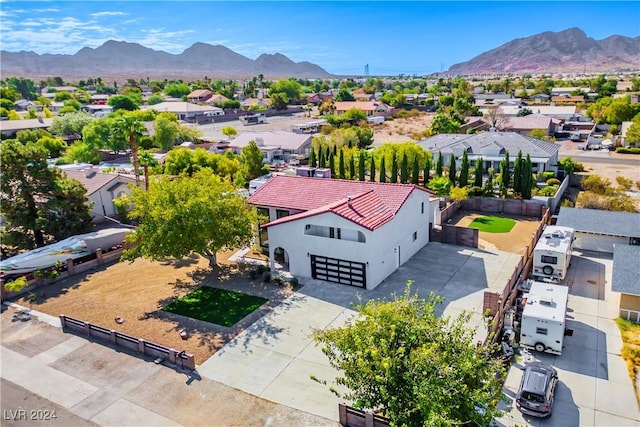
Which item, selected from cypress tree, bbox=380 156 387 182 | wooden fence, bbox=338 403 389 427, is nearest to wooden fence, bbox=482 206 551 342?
wooden fence, bbox=338 403 389 427

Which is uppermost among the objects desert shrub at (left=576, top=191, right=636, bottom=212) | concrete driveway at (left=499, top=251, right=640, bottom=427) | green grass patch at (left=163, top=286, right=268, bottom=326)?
desert shrub at (left=576, top=191, right=636, bottom=212)

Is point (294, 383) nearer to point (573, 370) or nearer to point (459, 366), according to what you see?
point (459, 366)

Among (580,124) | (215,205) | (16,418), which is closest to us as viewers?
(16,418)

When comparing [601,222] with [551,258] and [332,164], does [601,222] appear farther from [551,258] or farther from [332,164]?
[332,164]

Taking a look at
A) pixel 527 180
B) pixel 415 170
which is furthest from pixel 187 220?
pixel 527 180

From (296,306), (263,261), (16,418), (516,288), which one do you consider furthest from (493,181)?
(16,418)

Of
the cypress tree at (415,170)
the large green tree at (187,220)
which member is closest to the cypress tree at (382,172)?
the cypress tree at (415,170)

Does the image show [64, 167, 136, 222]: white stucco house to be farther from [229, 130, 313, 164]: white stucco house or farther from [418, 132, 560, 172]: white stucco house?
[418, 132, 560, 172]: white stucco house
